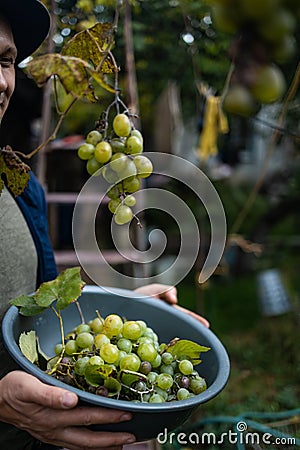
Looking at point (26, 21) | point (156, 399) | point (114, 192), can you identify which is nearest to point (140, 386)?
point (156, 399)

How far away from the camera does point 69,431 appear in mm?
808

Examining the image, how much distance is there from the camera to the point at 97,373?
0.82 m

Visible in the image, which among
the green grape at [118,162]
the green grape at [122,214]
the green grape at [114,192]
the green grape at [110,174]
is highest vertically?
the green grape at [118,162]

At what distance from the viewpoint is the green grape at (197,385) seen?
91 cm

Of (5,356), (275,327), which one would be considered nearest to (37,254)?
(5,356)

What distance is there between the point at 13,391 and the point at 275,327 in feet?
9.91

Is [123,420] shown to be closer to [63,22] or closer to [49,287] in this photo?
[49,287]

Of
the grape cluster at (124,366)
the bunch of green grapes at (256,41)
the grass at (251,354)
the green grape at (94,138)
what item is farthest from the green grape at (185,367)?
the grass at (251,354)

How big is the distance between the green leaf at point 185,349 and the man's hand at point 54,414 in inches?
7.6

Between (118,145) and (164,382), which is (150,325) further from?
(118,145)

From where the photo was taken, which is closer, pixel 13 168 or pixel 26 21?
pixel 13 168

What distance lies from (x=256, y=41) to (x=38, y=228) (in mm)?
1019
